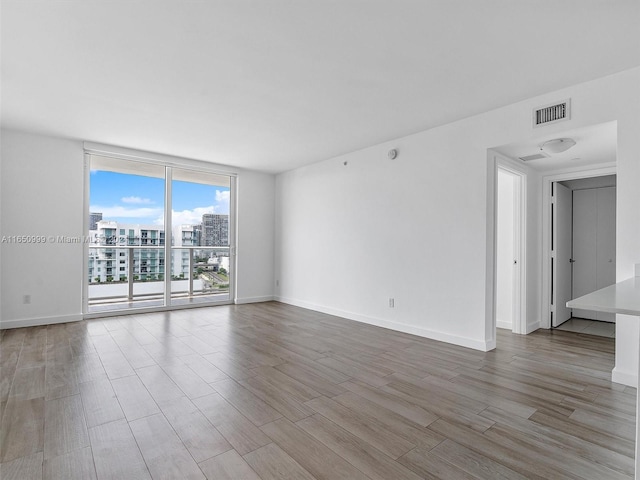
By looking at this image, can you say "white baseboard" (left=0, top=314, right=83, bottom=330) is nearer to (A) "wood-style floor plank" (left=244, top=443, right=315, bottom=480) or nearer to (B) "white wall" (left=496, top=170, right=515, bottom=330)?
(A) "wood-style floor plank" (left=244, top=443, right=315, bottom=480)

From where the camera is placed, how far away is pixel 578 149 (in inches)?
141

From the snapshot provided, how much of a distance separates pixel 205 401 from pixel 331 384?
3.25 feet

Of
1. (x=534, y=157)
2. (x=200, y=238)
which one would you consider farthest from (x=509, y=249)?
(x=200, y=238)

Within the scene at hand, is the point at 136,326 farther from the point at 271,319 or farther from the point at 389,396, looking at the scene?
the point at 389,396

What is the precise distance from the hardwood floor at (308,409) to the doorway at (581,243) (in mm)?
1126

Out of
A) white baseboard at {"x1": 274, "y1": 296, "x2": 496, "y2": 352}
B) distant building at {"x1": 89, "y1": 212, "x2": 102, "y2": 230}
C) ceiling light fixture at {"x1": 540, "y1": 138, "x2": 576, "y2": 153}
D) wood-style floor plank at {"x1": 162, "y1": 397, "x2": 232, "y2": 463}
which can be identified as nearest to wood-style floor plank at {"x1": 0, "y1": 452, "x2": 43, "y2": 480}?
wood-style floor plank at {"x1": 162, "y1": 397, "x2": 232, "y2": 463}

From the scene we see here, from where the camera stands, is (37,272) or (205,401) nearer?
(205,401)

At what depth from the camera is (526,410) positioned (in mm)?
2275

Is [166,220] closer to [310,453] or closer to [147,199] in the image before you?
[147,199]

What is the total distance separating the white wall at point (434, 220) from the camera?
2812 millimetres

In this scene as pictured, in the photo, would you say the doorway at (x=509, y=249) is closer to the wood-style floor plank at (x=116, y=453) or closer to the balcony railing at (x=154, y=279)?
the wood-style floor plank at (x=116, y=453)

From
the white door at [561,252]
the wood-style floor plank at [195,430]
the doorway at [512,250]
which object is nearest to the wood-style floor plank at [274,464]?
the wood-style floor plank at [195,430]

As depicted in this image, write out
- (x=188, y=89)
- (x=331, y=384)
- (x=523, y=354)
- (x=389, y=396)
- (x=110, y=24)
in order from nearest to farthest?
(x=110, y=24)
(x=389, y=396)
(x=331, y=384)
(x=188, y=89)
(x=523, y=354)

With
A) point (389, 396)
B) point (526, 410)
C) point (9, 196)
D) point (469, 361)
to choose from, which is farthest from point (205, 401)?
point (9, 196)
